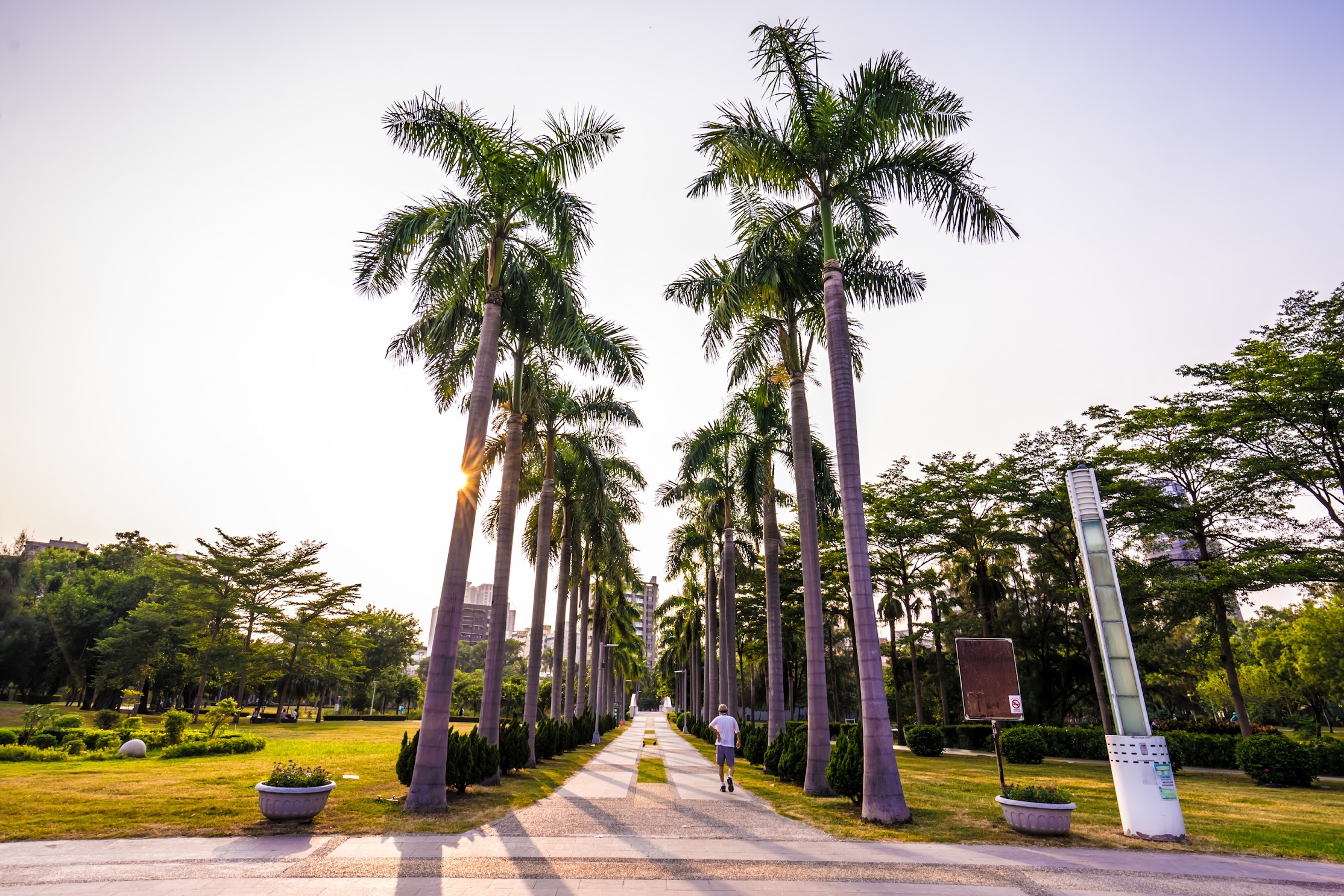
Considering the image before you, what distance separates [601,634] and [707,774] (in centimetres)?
2434

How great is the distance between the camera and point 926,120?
12.3 meters

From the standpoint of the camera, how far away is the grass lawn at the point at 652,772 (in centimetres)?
1670

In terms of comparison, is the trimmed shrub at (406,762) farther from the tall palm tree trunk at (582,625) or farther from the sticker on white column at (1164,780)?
the tall palm tree trunk at (582,625)

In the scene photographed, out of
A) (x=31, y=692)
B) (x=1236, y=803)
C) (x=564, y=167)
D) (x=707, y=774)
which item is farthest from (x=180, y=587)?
(x=1236, y=803)

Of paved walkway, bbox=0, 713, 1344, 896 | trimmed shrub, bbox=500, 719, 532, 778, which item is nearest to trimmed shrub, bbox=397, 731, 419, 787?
paved walkway, bbox=0, 713, 1344, 896

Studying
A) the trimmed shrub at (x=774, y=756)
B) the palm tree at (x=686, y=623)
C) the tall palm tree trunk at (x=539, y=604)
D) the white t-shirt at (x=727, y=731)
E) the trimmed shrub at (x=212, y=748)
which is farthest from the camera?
the palm tree at (x=686, y=623)

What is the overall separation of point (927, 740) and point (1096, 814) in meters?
18.3

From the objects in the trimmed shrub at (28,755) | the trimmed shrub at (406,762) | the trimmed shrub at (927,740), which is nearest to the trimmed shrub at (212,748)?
the trimmed shrub at (28,755)

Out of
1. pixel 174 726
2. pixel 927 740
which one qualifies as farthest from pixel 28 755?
pixel 927 740

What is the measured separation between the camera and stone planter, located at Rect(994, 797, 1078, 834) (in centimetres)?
924

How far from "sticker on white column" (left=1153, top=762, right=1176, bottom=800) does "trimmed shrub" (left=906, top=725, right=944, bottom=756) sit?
20.6 metres

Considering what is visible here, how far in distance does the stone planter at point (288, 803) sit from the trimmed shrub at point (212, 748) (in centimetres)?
1729

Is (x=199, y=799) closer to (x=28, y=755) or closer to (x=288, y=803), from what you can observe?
(x=288, y=803)

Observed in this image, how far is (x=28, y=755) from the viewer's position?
19.5m
